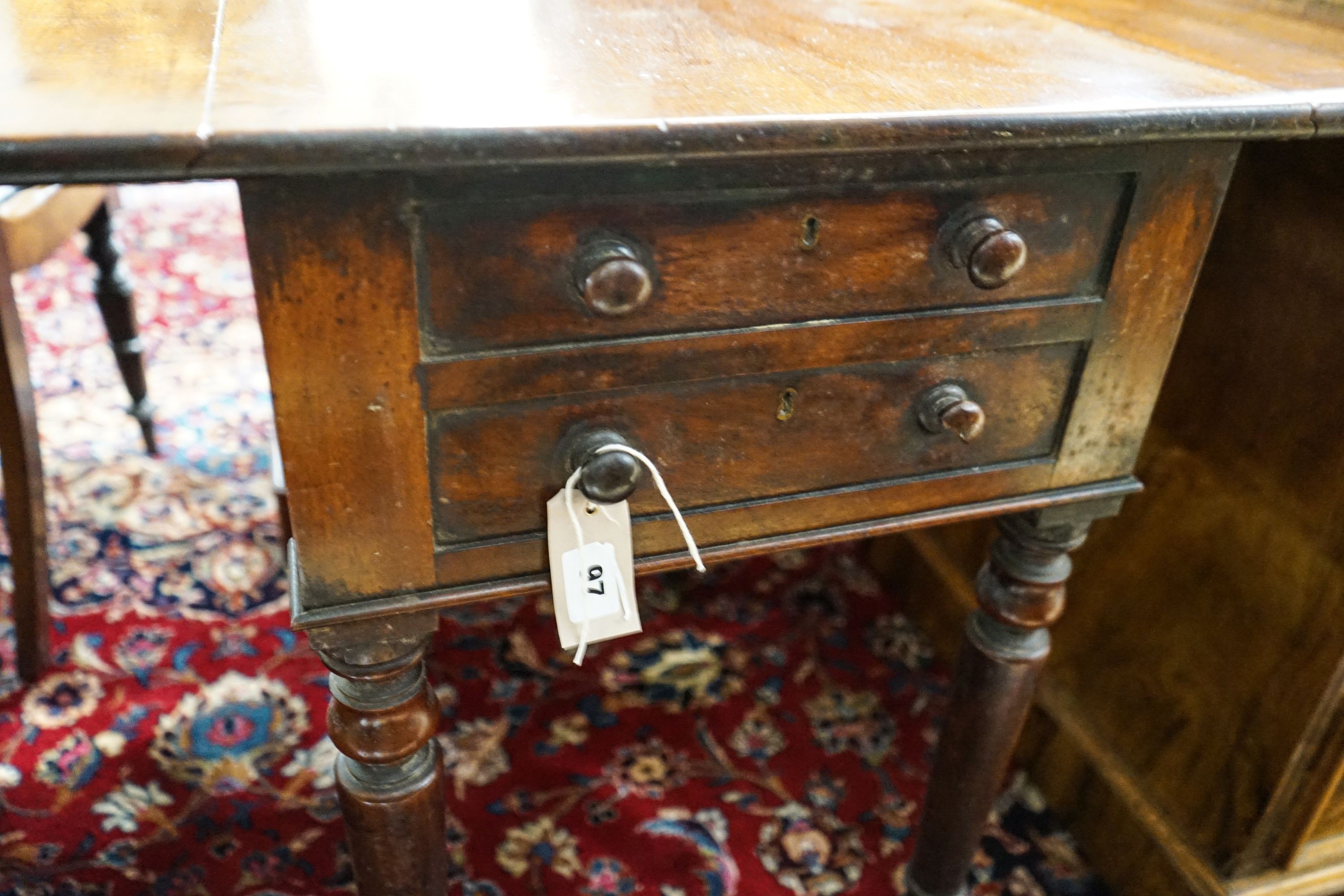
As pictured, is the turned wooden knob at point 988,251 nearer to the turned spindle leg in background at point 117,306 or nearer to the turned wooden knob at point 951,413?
the turned wooden knob at point 951,413

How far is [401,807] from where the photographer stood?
2.15 ft

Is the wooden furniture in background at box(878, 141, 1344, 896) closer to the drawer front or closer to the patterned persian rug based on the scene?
the patterned persian rug

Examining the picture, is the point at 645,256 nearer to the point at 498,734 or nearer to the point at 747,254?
the point at 747,254

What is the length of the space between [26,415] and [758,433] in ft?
A: 3.02

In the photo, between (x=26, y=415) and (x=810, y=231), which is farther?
(x=26, y=415)

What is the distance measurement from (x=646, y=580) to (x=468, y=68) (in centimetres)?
100

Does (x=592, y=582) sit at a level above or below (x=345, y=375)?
below

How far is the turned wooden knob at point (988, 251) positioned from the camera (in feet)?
1.85

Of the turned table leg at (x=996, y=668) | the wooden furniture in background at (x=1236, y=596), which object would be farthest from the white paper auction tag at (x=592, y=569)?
the wooden furniture in background at (x=1236, y=596)

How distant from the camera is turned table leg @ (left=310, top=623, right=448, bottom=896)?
0.63 m

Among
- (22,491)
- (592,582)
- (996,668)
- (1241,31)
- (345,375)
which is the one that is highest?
(1241,31)

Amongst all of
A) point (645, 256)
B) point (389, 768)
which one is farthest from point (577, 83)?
point (389, 768)

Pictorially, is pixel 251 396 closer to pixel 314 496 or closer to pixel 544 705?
pixel 544 705

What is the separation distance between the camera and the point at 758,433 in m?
0.62
